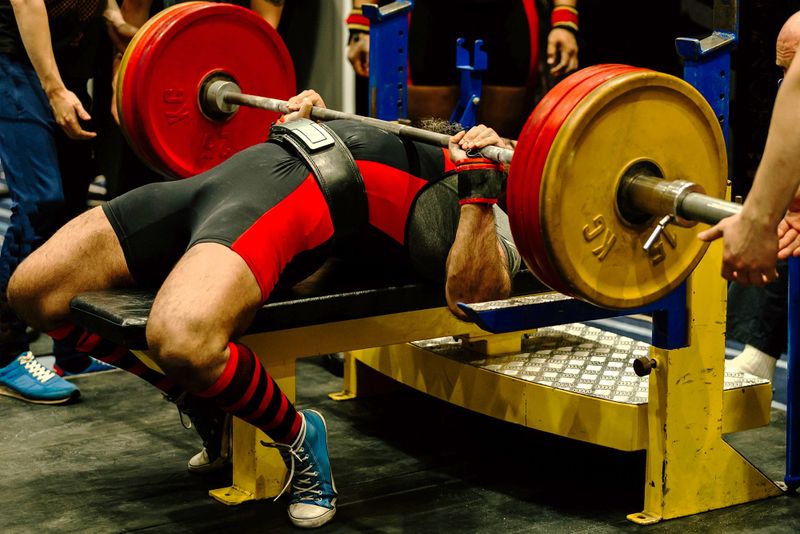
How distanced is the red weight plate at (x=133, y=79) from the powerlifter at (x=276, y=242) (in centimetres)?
82

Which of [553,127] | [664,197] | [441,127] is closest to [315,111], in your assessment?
[441,127]

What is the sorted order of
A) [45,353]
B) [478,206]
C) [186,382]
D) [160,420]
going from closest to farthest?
[186,382] < [478,206] < [160,420] < [45,353]

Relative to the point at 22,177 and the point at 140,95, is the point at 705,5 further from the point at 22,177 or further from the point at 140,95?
the point at 22,177

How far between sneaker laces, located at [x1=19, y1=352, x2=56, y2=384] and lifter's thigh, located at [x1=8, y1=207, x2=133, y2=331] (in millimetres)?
884

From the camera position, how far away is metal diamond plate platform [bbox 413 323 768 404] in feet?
8.98

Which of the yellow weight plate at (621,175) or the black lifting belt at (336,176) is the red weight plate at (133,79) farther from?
the yellow weight plate at (621,175)

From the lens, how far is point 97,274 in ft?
8.68

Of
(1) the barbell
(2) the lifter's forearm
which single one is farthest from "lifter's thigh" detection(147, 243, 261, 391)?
(1) the barbell

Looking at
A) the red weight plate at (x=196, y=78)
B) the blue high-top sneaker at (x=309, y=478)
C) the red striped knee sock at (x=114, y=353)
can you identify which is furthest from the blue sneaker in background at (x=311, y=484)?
the red weight plate at (x=196, y=78)

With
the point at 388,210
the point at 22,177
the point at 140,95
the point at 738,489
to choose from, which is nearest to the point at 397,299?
the point at 388,210

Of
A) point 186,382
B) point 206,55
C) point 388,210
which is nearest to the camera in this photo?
point 186,382

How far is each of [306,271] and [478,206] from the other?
45 cm

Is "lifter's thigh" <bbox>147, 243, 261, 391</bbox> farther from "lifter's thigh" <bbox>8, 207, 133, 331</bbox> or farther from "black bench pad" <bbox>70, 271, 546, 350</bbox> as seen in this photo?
"lifter's thigh" <bbox>8, 207, 133, 331</bbox>

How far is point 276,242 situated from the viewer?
2.48 metres
